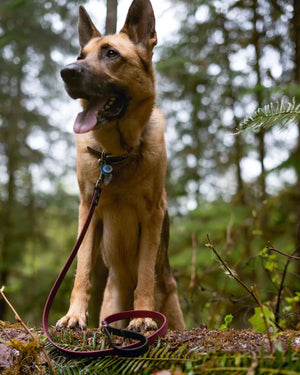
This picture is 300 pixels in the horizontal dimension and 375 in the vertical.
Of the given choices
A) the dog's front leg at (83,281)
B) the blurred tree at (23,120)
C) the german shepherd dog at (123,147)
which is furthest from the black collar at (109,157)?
the blurred tree at (23,120)

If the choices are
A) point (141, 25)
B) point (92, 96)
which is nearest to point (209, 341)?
point (92, 96)

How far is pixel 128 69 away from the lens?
121 inches

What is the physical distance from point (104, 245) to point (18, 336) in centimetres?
166

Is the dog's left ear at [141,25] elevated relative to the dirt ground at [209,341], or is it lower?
elevated

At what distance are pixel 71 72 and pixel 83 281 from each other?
5.52 ft

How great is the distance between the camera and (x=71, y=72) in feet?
8.66

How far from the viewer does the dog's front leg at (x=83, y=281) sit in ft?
8.56

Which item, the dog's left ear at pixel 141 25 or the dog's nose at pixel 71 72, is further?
the dog's left ear at pixel 141 25

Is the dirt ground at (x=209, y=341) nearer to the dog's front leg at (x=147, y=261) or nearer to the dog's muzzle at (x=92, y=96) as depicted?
the dog's front leg at (x=147, y=261)

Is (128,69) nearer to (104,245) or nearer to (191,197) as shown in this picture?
(104,245)

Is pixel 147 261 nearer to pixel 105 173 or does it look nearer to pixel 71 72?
pixel 105 173

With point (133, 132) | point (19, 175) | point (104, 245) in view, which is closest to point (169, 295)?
point (104, 245)

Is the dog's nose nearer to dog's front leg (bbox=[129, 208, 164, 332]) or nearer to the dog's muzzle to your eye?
the dog's muzzle

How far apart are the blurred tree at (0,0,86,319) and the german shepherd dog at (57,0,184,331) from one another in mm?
6359
